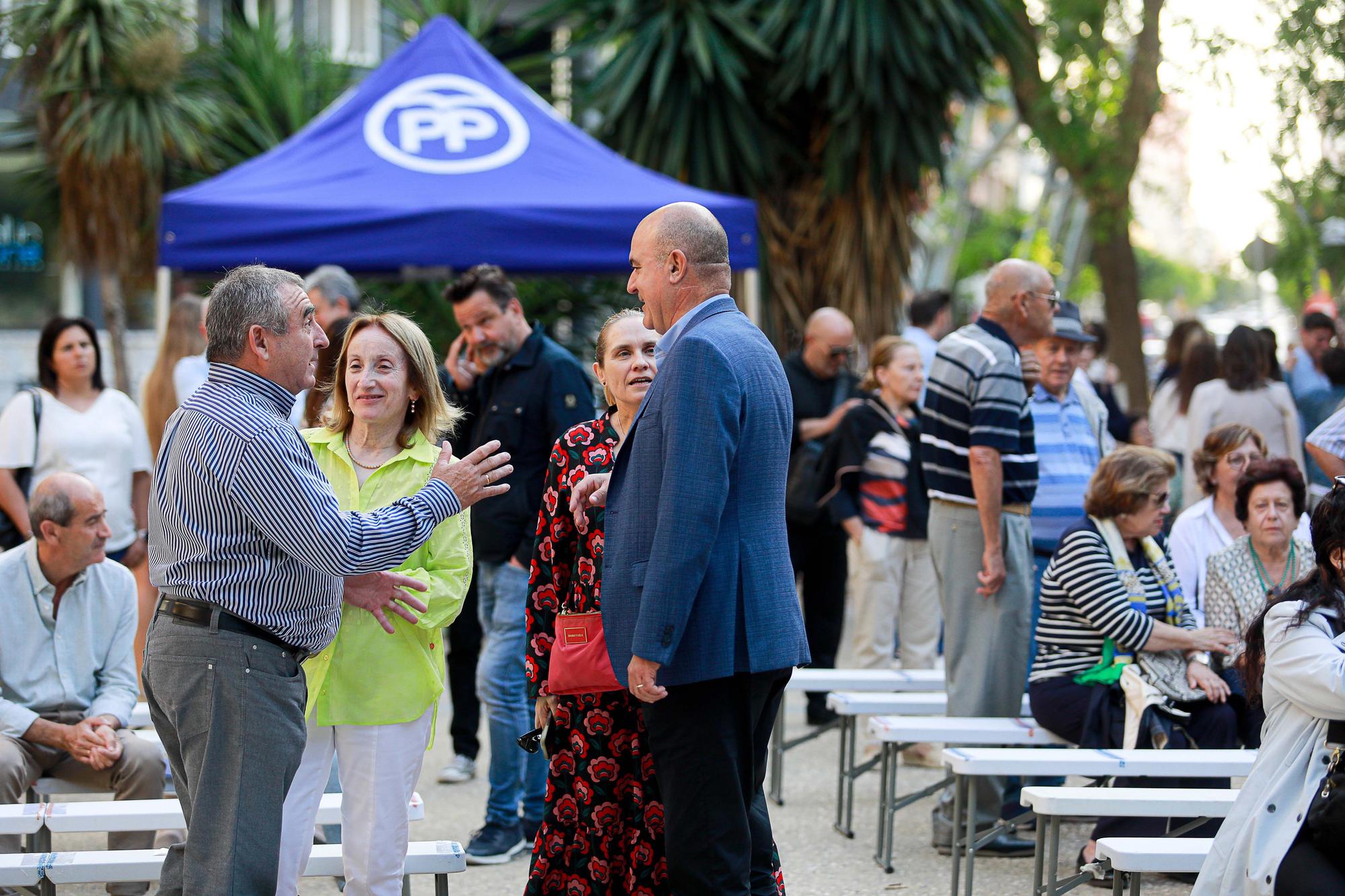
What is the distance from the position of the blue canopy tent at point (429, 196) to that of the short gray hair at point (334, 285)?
1195 mm

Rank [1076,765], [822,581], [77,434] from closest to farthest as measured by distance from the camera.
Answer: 1. [1076,765]
2. [77,434]
3. [822,581]

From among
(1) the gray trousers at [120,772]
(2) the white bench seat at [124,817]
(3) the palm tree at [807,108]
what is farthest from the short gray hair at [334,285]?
(3) the palm tree at [807,108]

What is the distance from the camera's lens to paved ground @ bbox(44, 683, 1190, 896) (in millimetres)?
4875

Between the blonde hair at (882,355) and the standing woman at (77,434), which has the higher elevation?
the blonde hair at (882,355)

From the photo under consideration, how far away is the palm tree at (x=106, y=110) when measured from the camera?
11430 millimetres

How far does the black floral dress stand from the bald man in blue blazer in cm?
41

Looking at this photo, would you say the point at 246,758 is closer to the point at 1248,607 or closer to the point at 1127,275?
the point at 1248,607

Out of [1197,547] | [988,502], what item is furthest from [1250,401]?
[988,502]

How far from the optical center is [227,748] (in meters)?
3.06

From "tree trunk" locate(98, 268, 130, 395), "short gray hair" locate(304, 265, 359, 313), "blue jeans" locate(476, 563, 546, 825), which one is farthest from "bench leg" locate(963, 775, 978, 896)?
"tree trunk" locate(98, 268, 130, 395)

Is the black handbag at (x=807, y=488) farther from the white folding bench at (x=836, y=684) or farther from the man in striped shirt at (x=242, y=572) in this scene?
the man in striped shirt at (x=242, y=572)

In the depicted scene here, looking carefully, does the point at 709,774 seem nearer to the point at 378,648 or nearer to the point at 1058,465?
the point at 378,648

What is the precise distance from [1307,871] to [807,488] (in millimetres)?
4110

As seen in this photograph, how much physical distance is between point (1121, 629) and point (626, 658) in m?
2.43
